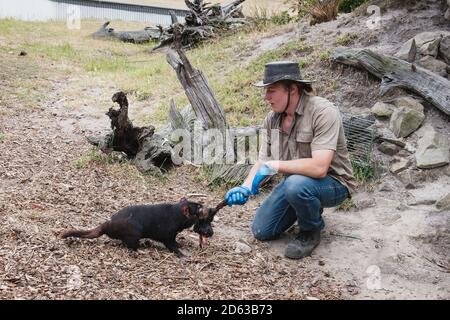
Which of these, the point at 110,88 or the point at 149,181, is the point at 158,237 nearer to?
the point at 149,181

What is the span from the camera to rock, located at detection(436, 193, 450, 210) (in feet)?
16.9

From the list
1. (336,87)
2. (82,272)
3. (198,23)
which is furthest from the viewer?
(198,23)

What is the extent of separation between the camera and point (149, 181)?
20.2 feet

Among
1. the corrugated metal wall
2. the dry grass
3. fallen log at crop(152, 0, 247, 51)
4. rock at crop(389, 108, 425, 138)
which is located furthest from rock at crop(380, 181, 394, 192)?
the corrugated metal wall

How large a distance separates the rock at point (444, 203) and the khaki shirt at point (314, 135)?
3.45ft

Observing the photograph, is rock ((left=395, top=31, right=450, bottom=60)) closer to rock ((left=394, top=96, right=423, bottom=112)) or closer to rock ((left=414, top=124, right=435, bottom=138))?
rock ((left=394, top=96, right=423, bottom=112))


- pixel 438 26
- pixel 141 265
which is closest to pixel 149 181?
pixel 141 265

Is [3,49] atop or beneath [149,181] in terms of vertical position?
atop

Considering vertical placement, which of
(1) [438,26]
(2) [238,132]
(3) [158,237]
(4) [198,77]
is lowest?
(3) [158,237]

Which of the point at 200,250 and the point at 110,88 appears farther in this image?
the point at 110,88

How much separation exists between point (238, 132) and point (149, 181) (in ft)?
4.17

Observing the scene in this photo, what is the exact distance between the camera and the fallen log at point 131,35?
17078 mm

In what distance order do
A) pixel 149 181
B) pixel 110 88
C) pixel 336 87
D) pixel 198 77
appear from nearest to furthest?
pixel 149 181, pixel 198 77, pixel 336 87, pixel 110 88

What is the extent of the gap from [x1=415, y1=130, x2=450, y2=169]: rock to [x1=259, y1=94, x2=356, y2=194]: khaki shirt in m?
1.49
